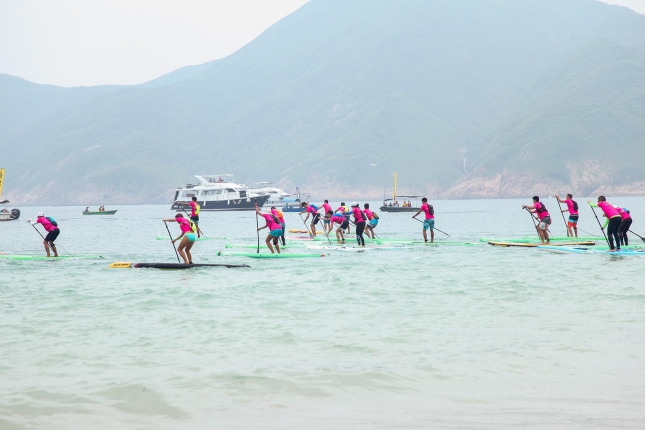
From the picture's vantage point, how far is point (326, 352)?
12.8 m

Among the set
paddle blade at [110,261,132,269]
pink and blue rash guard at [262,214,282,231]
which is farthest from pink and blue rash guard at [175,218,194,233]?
pink and blue rash guard at [262,214,282,231]

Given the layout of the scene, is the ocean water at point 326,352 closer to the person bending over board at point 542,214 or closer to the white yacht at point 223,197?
the person bending over board at point 542,214

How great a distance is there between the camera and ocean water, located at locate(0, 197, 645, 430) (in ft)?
31.2

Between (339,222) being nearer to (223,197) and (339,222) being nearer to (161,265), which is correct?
(161,265)

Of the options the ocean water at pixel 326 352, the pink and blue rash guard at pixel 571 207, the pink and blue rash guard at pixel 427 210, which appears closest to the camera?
the ocean water at pixel 326 352

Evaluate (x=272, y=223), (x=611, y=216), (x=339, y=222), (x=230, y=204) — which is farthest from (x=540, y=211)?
(x=230, y=204)

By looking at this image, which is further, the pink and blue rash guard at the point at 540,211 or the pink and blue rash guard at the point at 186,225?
the pink and blue rash guard at the point at 540,211

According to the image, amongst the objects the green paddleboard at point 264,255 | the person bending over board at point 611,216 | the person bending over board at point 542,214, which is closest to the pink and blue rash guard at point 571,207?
the person bending over board at point 542,214

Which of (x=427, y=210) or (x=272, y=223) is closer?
(x=272, y=223)

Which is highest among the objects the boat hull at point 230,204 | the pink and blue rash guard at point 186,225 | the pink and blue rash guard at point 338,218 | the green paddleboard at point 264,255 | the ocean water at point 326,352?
the boat hull at point 230,204

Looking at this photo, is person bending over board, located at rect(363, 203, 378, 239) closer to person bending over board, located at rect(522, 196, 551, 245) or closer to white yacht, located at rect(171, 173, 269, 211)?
person bending over board, located at rect(522, 196, 551, 245)

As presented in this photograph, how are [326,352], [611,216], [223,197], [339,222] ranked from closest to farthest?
1. [326,352]
2. [611,216]
3. [339,222]
4. [223,197]

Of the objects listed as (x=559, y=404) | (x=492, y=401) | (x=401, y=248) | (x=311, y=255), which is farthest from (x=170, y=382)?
(x=401, y=248)

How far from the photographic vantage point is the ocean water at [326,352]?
9508mm
